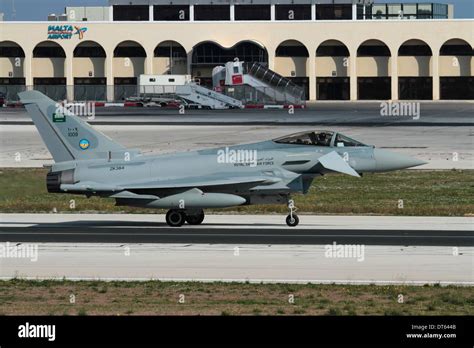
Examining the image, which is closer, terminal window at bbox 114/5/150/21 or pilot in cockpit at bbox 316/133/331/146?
pilot in cockpit at bbox 316/133/331/146

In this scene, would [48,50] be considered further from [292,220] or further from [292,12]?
[292,220]

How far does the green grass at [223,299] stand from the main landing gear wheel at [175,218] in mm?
9745

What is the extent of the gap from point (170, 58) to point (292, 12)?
699 inches

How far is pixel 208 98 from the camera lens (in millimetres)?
113062

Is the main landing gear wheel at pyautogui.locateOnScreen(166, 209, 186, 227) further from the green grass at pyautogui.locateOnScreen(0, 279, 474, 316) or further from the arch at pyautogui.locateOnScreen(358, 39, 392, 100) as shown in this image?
the arch at pyautogui.locateOnScreen(358, 39, 392, 100)

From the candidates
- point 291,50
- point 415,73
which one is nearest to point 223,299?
point 291,50

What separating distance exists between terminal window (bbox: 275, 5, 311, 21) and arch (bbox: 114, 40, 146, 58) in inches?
742

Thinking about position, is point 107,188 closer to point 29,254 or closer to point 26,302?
point 29,254

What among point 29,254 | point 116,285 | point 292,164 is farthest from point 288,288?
point 292,164

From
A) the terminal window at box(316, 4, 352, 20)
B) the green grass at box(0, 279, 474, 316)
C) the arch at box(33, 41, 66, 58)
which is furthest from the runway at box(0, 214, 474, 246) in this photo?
the terminal window at box(316, 4, 352, 20)

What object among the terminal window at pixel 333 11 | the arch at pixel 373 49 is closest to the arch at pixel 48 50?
the terminal window at pixel 333 11

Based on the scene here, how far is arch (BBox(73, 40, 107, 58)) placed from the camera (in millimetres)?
Answer: 134125

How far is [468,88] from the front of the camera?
133250mm

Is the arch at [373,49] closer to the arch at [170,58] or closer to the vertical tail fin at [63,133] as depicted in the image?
the arch at [170,58]
